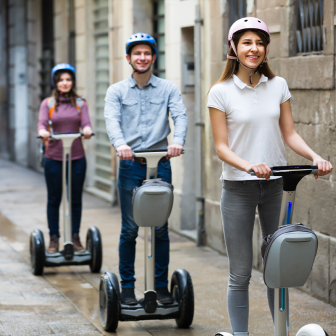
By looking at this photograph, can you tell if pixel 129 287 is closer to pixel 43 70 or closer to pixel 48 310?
pixel 48 310

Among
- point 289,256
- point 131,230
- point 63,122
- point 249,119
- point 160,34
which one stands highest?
point 160,34

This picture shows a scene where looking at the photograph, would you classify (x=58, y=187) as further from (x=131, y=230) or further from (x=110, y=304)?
(x=110, y=304)

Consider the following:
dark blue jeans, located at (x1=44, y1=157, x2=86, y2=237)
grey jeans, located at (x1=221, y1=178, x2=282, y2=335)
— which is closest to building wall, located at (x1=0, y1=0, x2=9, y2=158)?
dark blue jeans, located at (x1=44, y1=157, x2=86, y2=237)

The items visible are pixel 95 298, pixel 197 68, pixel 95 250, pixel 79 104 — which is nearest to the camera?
pixel 95 298

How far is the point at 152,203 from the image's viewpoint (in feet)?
14.8

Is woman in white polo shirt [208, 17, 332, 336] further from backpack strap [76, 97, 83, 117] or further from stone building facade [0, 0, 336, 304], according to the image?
backpack strap [76, 97, 83, 117]

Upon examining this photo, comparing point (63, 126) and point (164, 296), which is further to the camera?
point (63, 126)

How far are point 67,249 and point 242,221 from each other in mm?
3017

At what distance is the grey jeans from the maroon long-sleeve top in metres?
3.03

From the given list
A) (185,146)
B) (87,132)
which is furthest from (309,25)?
(185,146)

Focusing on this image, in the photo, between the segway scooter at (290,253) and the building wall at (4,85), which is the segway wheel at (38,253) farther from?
the building wall at (4,85)

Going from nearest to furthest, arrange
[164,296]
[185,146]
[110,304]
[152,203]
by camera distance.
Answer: [152,203]
[110,304]
[164,296]
[185,146]

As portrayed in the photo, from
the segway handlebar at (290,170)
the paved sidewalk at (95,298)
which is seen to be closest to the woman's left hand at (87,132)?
the paved sidewalk at (95,298)

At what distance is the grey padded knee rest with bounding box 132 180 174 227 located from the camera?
4.51 m
